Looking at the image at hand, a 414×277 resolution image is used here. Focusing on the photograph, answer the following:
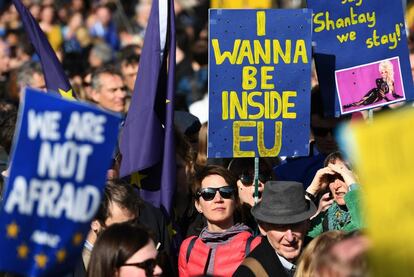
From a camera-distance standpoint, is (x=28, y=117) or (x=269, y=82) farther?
(x=269, y=82)

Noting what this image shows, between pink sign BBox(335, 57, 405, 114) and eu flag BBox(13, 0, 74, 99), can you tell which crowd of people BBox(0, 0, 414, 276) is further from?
pink sign BBox(335, 57, 405, 114)

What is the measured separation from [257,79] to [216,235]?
1.19 m

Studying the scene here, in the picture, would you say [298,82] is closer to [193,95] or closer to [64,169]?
[64,169]

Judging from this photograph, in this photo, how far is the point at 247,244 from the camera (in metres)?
6.62

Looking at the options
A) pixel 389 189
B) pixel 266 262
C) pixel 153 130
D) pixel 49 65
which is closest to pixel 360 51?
pixel 153 130

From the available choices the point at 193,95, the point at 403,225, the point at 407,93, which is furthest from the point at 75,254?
the point at 193,95

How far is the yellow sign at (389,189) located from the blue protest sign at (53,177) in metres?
1.16

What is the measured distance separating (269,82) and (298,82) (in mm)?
179

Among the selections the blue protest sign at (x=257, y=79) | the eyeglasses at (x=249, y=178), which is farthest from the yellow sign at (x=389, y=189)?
the eyeglasses at (x=249, y=178)

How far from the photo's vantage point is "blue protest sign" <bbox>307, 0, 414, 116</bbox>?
26.1ft

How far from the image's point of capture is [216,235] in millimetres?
6770

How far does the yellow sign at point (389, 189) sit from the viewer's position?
3639 millimetres

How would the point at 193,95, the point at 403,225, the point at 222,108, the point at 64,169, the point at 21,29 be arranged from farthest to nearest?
the point at 21,29
the point at 193,95
the point at 222,108
the point at 64,169
the point at 403,225

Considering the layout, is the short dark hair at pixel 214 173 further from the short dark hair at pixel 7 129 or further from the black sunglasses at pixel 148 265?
the black sunglasses at pixel 148 265
